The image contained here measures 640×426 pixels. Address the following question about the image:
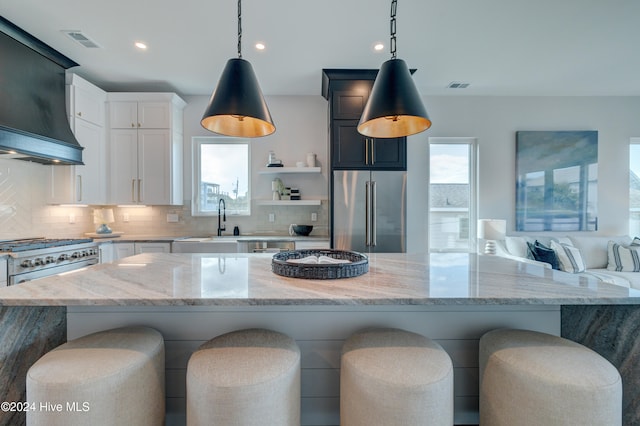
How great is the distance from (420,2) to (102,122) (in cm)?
381

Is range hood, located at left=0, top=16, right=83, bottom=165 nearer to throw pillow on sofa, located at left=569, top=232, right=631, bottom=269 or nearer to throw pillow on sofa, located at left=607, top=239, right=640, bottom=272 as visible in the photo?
throw pillow on sofa, located at left=569, top=232, right=631, bottom=269

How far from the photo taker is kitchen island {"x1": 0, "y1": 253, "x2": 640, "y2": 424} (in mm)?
1146

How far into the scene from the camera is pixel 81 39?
8.76 ft

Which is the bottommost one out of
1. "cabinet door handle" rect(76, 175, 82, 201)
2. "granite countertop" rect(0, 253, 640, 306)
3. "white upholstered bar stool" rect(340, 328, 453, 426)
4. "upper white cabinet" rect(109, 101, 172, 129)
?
"white upholstered bar stool" rect(340, 328, 453, 426)

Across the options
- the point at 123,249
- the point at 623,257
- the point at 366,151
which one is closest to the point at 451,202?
A: the point at 366,151

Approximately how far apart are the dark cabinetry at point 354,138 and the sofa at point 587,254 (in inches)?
72.1

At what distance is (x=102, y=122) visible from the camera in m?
3.51

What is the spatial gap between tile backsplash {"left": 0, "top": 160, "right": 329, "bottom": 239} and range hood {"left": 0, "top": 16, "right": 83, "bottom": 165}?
282 millimetres

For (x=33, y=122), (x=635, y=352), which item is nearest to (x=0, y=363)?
(x=33, y=122)

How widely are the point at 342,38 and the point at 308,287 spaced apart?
8.17ft

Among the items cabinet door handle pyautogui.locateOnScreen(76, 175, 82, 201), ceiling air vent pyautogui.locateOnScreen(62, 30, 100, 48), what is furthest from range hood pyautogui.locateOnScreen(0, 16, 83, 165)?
ceiling air vent pyautogui.locateOnScreen(62, 30, 100, 48)

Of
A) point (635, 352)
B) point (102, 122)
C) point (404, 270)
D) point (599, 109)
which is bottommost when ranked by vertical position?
point (635, 352)

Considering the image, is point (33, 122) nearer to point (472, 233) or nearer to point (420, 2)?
point (420, 2)

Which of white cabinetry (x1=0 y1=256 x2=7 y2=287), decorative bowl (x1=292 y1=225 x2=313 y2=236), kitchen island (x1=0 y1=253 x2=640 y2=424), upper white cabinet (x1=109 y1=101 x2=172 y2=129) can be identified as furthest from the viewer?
decorative bowl (x1=292 y1=225 x2=313 y2=236)
